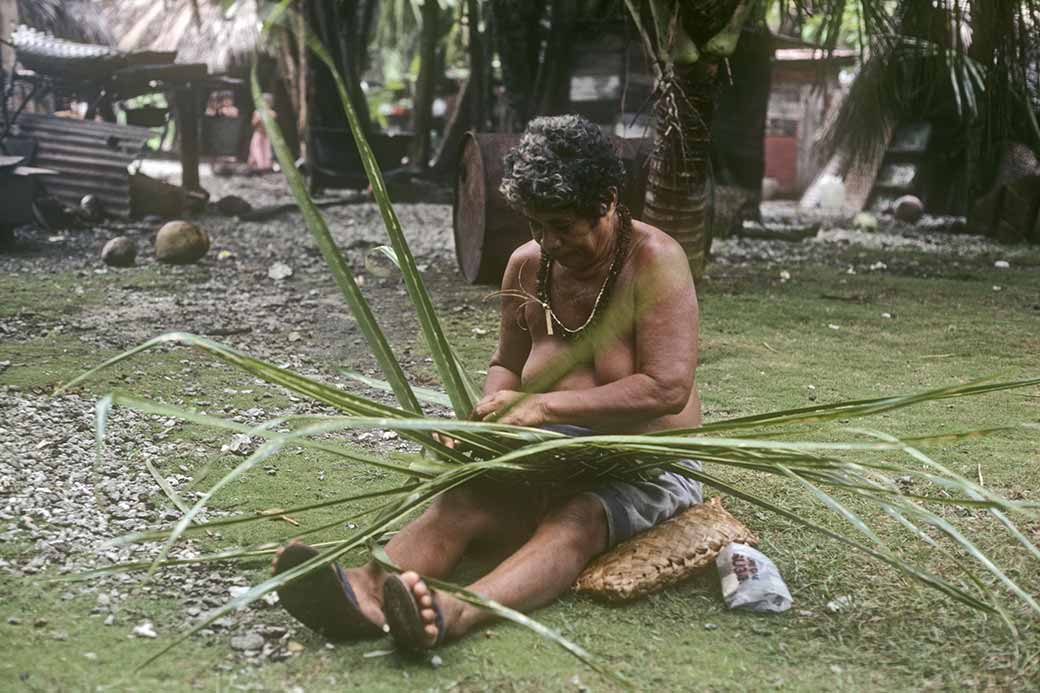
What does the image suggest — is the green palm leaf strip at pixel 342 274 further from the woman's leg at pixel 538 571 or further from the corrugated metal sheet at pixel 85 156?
the corrugated metal sheet at pixel 85 156

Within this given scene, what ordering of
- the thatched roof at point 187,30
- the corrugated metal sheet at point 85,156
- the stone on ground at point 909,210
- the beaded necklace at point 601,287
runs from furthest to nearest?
1. the thatched roof at point 187,30
2. the stone on ground at point 909,210
3. the corrugated metal sheet at point 85,156
4. the beaded necklace at point 601,287

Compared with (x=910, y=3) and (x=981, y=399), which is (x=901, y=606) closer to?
(x=981, y=399)

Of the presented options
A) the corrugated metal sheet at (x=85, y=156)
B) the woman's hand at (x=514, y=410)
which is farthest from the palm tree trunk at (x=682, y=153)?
the corrugated metal sheet at (x=85, y=156)

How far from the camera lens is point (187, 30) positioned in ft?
59.9

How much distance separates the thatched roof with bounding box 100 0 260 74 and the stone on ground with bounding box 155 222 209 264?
9.12 m

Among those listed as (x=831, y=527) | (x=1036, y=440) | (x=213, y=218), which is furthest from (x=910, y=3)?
(x=213, y=218)

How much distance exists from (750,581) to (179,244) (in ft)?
17.3

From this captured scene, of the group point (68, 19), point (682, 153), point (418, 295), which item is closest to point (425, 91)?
point (68, 19)

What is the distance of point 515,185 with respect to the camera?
2234 mm

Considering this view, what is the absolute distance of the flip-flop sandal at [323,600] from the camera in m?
1.88

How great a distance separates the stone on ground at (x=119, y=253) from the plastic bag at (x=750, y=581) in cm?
513

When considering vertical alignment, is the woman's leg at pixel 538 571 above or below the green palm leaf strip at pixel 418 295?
below

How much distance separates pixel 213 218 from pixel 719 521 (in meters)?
7.67

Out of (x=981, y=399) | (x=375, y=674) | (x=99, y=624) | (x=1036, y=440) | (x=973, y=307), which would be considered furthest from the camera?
(x=973, y=307)
